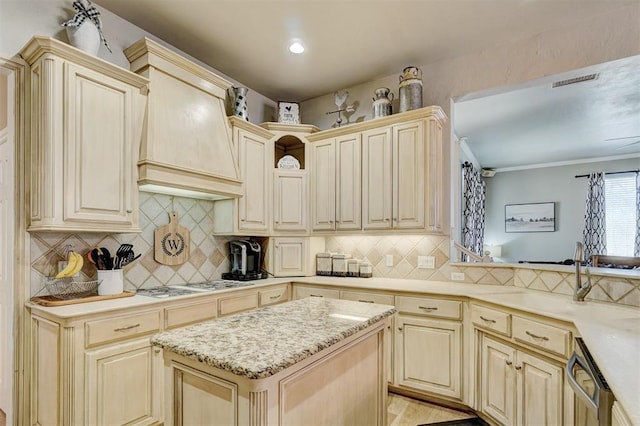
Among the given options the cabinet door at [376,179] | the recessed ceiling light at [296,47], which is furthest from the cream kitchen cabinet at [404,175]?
the recessed ceiling light at [296,47]

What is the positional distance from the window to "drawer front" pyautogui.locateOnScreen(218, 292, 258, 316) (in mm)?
→ 6813

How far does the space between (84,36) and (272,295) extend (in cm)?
239

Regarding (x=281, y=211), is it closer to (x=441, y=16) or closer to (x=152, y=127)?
(x=152, y=127)

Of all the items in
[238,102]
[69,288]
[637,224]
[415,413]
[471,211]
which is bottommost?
[415,413]

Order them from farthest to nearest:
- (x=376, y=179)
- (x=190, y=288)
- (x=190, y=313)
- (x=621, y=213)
Result: (x=621, y=213) < (x=376, y=179) < (x=190, y=288) < (x=190, y=313)

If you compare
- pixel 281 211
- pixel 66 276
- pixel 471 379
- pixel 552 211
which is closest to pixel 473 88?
pixel 281 211

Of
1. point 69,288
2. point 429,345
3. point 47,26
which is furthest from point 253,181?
point 429,345

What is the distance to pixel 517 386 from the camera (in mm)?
2021

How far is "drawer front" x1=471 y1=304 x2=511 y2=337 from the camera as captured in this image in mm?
2100

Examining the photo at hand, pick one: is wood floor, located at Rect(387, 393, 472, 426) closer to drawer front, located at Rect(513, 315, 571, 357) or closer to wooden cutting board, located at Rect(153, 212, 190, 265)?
drawer front, located at Rect(513, 315, 571, 357)

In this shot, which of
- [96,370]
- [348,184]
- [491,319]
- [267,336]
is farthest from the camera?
[348,184]

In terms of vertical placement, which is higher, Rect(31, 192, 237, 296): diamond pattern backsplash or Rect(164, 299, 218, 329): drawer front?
Rect(31, 192, 237, 296): diamond pattern backsplash

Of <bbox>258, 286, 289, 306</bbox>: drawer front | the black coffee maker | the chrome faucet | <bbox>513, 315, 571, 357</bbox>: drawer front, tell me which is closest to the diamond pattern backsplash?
the black coffee maker

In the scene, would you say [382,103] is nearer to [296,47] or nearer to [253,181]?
[296,47]
